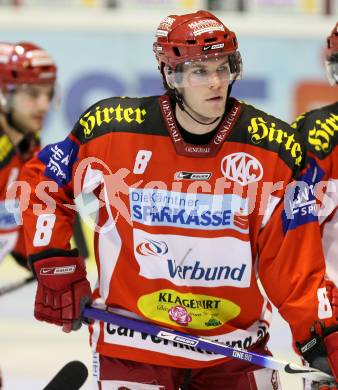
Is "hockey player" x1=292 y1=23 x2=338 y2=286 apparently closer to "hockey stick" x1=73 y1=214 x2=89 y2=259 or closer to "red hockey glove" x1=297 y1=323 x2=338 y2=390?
"red hockey glove" x1=297 y1=323 x2=338 y2=390

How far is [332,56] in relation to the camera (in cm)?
375

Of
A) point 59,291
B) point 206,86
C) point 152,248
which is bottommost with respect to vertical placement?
point 59,291

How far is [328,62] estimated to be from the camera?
12.4 ft

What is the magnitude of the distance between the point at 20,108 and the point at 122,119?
1.41 meters

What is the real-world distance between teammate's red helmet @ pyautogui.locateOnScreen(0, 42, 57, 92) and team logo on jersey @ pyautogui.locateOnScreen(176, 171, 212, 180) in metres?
1.58

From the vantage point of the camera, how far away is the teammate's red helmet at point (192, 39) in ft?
10.6

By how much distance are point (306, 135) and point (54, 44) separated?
343cm

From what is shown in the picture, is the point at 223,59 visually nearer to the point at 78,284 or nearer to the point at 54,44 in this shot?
the point at 78,284

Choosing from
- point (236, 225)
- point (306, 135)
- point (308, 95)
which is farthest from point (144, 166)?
point (308, 95)

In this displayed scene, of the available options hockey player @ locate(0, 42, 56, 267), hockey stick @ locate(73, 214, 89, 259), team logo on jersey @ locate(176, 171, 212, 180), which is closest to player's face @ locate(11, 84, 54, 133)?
hockey player @ locate(0, 42, 56, 267)

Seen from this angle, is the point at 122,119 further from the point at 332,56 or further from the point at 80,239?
the point at 80,239

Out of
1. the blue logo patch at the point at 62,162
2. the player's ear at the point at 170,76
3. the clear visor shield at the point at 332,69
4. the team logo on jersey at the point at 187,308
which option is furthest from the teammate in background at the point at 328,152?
the blue logo patch at the point at 62,162

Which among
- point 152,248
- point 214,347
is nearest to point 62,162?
point 152,248

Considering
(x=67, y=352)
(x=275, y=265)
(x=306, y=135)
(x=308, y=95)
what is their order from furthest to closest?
(x=308, y=95) → (x=67, y=352) → (x=306, y=135) → (x=275, y=265)
